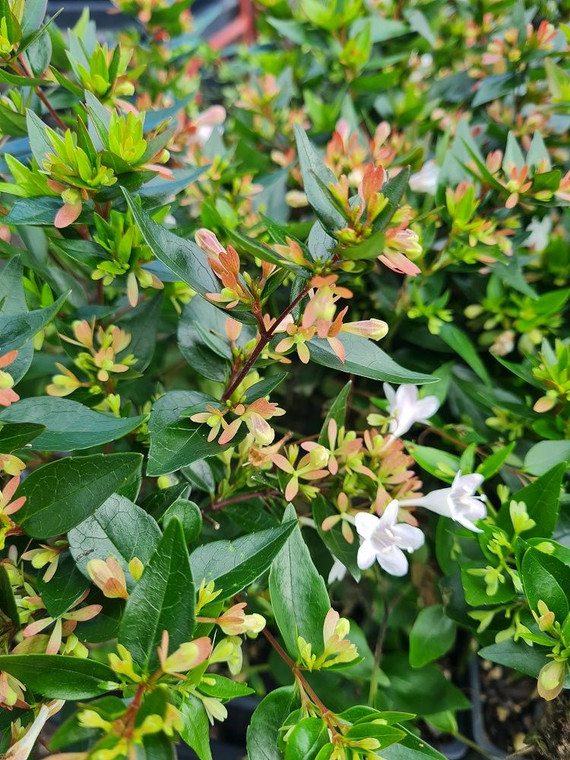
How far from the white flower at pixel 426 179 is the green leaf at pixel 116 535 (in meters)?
0.60

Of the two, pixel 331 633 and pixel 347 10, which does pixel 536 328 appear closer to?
pixel 331 633

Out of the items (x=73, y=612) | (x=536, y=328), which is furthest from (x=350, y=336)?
(x=536, y=328)

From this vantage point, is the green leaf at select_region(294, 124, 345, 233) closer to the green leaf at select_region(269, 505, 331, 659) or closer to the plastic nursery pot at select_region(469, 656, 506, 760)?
the green leaf at select_region(269, 505, 331, 659)

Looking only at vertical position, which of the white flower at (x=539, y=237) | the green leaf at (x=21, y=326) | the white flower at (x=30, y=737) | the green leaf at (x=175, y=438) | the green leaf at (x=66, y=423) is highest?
the green leaf at (x=21, y=326)

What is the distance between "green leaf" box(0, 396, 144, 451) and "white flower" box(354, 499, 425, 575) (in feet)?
0.72

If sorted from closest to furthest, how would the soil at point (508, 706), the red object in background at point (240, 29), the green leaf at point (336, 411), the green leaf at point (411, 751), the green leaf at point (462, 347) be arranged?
the green leaf at point (411, 751)
the green leaf at point (336, 411)
the green leaf at point (462, 347)
the soil at point (508, 706)
the red object in background at point (240, 29)

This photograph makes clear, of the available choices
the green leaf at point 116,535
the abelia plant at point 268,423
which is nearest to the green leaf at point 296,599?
the abelia plant at point 268,423

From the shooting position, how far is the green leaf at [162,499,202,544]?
0.46m

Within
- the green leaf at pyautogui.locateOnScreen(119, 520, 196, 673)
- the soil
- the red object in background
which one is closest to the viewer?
the green leaf at pyautogui.locateOnScreen(119, 520, 196, 673)

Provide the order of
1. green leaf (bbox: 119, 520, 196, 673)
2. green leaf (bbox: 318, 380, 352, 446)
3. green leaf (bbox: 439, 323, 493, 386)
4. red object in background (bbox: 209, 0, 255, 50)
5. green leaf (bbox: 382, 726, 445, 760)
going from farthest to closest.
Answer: red object in background (bbox: 209, 0, 255, 50) < green leaf (bbox: 439, 323, 493, 386) < green leaf (bbox: 318, 380, 352, 446) < green leaf (bbox: 382, 726, 445, 760) < green leaf (bbox: 119, 520, 196, 673)

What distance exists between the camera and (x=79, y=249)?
57 cm

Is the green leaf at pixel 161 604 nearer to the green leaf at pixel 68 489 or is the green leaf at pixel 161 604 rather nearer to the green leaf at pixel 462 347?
the green leaf at pixel 68 489

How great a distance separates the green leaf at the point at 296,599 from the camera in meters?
0.50

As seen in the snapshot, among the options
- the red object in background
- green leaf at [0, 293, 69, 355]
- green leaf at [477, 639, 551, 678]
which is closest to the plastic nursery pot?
green leaf at [477, 639, 551, 678]
